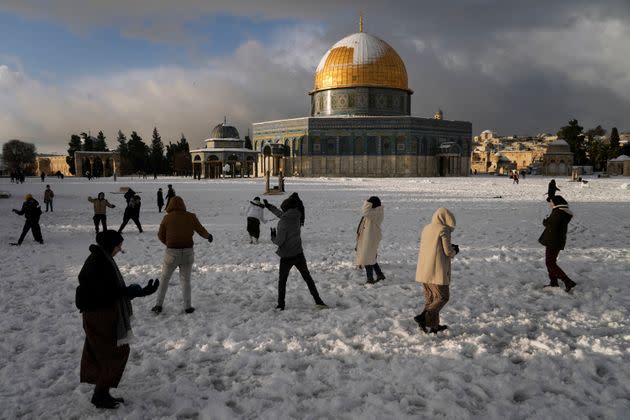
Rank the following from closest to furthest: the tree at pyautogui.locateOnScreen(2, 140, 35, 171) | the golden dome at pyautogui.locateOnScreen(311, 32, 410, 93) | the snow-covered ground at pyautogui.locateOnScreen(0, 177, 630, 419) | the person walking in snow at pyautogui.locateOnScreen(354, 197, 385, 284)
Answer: the snow-covered ground at pyautogui.locateOnScreen(0, 177, 630, 419) < the person walking in snow at pyautogui.locateOnScreen(354, 197, 385, 284) < the golden dome at pyautogui.locateOnScreen(311, 32, 410, 93) < the tree at pyautogui.locateOnScreen(2, 140, 35, 171)

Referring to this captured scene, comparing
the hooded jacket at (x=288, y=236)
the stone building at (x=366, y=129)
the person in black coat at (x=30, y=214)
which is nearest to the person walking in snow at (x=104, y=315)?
the hooded jacket at (x=288, y=236)

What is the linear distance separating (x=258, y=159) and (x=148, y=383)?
60.7m

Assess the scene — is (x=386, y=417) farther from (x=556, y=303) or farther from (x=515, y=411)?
(x=556, y=303)

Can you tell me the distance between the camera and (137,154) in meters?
82.2

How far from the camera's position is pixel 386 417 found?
377cm

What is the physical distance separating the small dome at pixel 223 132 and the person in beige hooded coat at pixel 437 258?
Result: 61455 millimetres

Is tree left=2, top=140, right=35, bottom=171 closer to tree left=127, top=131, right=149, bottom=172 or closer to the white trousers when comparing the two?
tree left=127, top=131, right=149, bottom=172

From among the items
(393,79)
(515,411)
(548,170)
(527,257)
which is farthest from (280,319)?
(548,170)

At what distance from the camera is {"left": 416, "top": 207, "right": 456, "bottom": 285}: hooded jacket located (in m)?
5.09

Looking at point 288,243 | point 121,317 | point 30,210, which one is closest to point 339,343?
point 288,243

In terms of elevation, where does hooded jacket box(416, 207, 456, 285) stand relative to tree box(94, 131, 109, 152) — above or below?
below

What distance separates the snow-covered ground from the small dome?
183ft

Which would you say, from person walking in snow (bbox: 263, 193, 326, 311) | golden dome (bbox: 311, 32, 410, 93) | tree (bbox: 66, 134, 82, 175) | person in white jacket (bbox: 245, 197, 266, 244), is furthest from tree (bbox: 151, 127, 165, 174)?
person walking in snow (bbox: 263, 193, 326, 311)

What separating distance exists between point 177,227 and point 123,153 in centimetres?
8551
